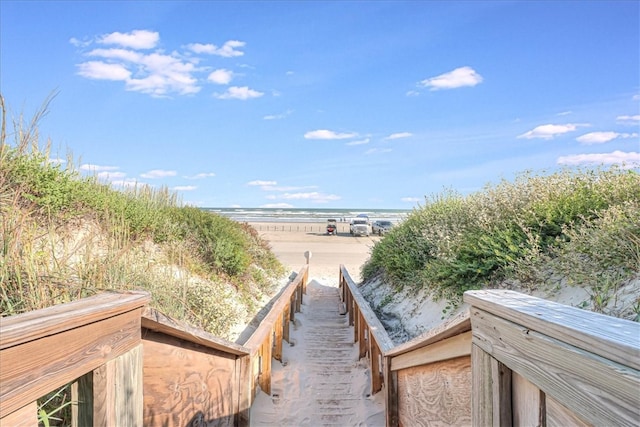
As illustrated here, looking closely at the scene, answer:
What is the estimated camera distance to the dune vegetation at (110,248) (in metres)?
2.61

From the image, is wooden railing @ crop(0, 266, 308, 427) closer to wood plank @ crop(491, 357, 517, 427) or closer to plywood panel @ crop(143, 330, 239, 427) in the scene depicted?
plywood panel @ crop(143, 330, 239, 427)

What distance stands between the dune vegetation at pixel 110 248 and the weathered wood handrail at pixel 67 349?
62cm

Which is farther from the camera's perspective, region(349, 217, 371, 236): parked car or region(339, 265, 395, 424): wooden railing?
region(349, 217, 371, 236): parked car

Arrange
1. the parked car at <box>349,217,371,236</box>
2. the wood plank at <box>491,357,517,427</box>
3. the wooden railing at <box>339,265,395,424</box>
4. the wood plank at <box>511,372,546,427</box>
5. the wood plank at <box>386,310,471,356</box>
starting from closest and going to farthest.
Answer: the wood plank at <box>511,372,546,427</box> < the wood plank at <box>491,357,517,427</box> < the wood plank at <box>386,310,471,356</box> < the wooden railing at <box>339,265,395,424</box> < the parked car at <box>349,217,371,236</box>

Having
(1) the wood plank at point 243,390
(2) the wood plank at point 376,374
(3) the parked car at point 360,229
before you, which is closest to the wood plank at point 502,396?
(1) the wood plank at point 243,390

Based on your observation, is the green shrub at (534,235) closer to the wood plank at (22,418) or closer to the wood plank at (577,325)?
the wood plank at (577,325)

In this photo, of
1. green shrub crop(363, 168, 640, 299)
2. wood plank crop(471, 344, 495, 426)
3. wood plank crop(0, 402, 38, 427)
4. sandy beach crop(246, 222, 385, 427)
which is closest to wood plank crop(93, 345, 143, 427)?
wood plank crop(0, 402, 38, 427)

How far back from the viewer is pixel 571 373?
1.18 m

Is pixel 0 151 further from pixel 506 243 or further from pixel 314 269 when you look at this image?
pixel 314 269

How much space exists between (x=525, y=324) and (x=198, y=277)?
18.8 ft

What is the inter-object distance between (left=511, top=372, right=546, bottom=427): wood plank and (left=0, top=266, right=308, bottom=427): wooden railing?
1639 mm

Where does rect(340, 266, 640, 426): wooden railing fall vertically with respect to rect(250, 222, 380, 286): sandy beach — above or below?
above

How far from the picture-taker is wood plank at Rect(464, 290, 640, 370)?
999 millimetres

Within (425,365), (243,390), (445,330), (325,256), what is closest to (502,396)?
(445,330)
